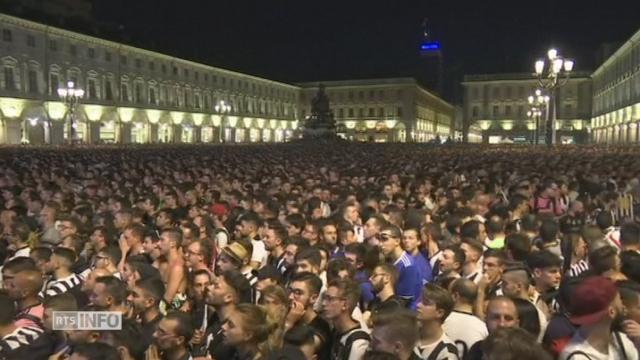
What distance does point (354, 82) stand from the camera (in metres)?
122

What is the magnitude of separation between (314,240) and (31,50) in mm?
59232

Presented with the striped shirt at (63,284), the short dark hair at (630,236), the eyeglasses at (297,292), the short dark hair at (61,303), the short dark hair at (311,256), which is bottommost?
the striped shirt at (63,284)

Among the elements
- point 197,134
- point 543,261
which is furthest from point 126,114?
point 543,261

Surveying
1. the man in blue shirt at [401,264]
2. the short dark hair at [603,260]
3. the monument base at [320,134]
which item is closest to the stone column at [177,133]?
the monument base at [320,134]

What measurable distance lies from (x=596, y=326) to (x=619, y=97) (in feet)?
267

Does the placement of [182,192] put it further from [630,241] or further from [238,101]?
[238,101]

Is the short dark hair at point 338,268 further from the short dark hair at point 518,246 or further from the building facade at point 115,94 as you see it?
the building facade at point 115,94

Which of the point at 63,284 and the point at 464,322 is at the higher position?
the point at 464,322

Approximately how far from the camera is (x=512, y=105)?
11825 centimetres

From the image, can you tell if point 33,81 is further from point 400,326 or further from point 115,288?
point 400,326

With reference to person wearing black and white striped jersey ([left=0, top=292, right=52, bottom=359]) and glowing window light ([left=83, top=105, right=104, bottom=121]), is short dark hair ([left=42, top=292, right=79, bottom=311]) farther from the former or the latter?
glowing window light ([left=83, top=105, right=104, bottom=121])

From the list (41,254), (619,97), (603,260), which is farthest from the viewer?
(619,97)

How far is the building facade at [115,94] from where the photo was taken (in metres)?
59.9

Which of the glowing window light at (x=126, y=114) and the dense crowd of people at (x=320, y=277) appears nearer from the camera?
the dense crowd of people at (x=320, y=277)
